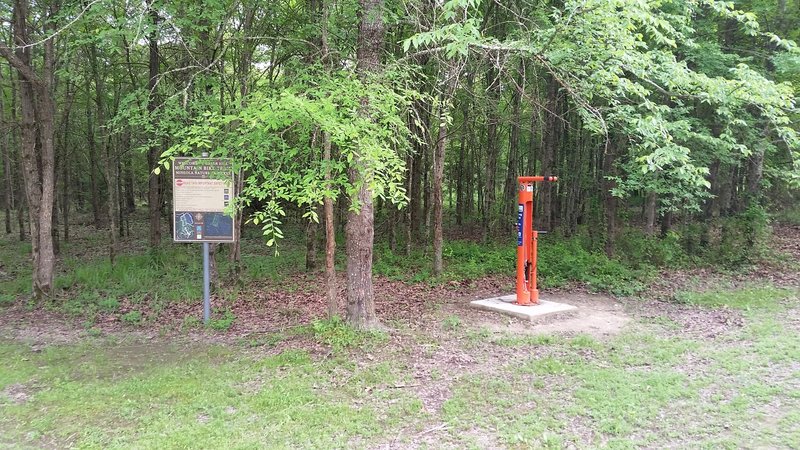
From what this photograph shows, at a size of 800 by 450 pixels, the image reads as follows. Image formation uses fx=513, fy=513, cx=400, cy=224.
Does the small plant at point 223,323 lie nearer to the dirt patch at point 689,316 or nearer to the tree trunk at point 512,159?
the dirt patch at point 689,316

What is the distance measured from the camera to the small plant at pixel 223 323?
7227 mm

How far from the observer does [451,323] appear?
7125 millimetres

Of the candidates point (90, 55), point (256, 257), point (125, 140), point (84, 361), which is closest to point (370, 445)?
point (84, 361)

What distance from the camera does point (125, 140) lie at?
45.5ft

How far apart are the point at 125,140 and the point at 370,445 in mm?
13031

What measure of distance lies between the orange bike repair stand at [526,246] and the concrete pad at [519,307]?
0.20 m

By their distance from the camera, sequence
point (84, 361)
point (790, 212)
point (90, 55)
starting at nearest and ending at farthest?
1. point (84, 361)
2. point (90, 55)
3. point (790, 212)

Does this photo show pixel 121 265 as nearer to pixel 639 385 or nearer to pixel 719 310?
pixel 639 385

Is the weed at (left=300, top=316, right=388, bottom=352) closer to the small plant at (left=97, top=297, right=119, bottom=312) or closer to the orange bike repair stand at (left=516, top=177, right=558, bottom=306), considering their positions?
the orange bike repair stand at (left=516, top=177, right=558, bottom=306)

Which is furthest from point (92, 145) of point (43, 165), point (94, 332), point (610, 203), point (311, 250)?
point (610, 203)

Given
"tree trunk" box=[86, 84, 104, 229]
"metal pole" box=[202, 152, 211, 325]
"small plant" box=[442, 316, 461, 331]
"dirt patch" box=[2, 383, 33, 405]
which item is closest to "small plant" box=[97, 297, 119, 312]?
"metal pole" box=[202, 152, 211, 325]

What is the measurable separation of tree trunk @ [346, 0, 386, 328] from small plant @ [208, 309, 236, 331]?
76.3 inches

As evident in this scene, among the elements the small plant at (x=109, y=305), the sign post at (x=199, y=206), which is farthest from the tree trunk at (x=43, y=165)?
the sign post at (x=199, y=206)

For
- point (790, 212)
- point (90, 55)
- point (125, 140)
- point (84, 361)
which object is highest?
point (90, 55)
